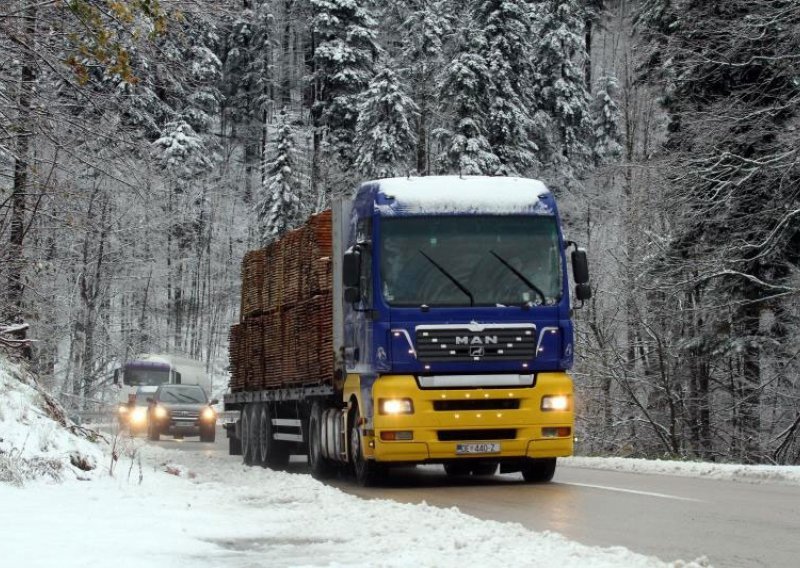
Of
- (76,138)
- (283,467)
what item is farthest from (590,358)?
(76,138)

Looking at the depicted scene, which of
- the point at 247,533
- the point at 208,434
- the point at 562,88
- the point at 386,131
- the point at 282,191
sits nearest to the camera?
the point at 247,533

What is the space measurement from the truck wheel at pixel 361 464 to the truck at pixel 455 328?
0.03 metres

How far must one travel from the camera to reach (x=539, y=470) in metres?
17.2

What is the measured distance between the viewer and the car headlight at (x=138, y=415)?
46.2m

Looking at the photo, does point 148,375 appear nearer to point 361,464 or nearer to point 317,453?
point 317,453

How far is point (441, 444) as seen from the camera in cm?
1560

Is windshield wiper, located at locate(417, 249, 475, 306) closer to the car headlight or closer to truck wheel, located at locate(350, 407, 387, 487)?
truck wheel, located at locate(350, 407, 387, 487)

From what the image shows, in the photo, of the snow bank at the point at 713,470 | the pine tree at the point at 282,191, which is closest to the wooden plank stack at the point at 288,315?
the snow bank at the point at 713,470

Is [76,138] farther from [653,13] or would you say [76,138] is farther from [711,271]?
[653,13]

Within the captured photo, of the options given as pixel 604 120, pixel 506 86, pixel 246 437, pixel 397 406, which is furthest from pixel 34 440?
pixel 604 120

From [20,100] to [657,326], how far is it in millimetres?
19984

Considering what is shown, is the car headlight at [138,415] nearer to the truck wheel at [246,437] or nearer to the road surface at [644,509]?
the truck wheel at [246,437]

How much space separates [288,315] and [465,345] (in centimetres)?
601

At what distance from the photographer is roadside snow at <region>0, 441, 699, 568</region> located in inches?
332
